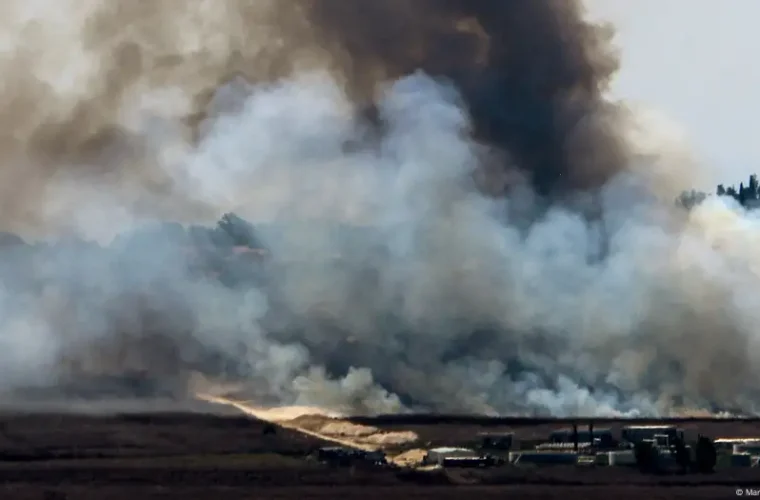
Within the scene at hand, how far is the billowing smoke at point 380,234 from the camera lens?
6969 centimetres

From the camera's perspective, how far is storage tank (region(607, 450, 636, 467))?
6284 cm

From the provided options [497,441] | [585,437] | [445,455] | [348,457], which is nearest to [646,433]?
[585,437]

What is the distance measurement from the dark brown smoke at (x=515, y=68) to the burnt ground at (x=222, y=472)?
54.1ft

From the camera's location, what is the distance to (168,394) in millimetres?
68188

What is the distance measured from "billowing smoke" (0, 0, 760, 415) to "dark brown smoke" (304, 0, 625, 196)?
0.12m

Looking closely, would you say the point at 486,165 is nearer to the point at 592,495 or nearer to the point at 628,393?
the point at 628,393

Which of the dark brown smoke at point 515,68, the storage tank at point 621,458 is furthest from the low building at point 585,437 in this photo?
the dark brown smoke at point 515,68

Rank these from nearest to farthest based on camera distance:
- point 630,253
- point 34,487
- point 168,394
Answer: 1. point 34,487
2. point 168,394
3. point 630,253

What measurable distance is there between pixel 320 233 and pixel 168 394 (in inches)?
427

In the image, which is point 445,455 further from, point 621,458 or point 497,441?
point 621,458

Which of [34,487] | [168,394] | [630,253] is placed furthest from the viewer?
[630,253]

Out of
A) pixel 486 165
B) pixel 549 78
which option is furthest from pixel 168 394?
pixel 549 78

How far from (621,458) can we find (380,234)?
16.8 m

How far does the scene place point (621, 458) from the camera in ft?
207
